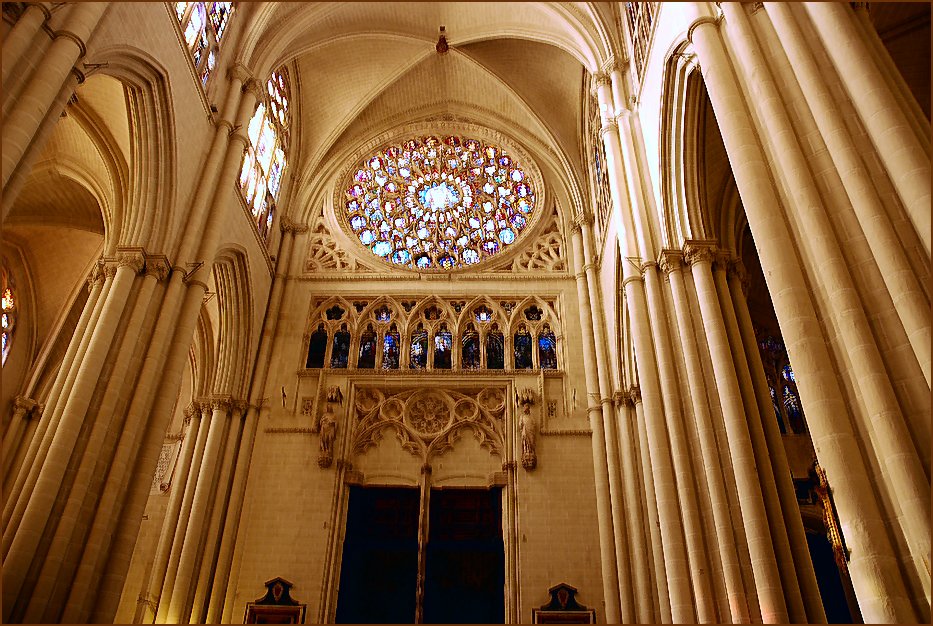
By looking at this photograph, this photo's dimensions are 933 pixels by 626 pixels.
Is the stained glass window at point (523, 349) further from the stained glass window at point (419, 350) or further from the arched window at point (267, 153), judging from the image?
the arched window at point (267, 153)

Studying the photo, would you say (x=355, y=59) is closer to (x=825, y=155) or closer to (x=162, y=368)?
(x=162, y=368)

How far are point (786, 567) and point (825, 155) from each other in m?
4.15

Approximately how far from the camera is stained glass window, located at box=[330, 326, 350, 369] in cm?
1641

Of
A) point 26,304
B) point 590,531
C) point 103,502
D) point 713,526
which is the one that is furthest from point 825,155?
point 26,304

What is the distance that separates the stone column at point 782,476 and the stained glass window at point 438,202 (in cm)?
958

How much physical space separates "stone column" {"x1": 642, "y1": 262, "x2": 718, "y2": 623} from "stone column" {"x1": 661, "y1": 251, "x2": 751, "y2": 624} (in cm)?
23

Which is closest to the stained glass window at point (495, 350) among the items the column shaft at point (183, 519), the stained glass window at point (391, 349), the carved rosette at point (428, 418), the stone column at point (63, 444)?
the carved rosette at point (428, 418)

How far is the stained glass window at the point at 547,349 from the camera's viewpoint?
53.1ft

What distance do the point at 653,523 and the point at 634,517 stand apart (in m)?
1.13

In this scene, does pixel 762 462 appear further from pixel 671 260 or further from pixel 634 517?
pixel 634 517

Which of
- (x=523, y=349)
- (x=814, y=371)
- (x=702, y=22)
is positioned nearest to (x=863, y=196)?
(x=814, y=371)

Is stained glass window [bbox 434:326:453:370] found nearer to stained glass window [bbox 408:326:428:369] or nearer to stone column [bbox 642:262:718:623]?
stained glass window [bbox 408:326:428:369]

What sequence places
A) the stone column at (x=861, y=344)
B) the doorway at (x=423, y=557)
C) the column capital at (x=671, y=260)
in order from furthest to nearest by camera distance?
1. the doorway at (x=423, y=557)
2. the column capital at (x=671, y=260)
3. the stone column at (x=861, y=344)

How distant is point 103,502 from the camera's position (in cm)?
841
